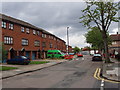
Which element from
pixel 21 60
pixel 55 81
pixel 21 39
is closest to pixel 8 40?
pixel 21 39

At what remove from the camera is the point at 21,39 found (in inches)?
1254

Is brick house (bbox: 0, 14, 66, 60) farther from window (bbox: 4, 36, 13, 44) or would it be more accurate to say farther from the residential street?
the residential street

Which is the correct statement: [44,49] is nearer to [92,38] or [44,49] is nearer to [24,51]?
[24,51]

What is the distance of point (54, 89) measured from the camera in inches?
289

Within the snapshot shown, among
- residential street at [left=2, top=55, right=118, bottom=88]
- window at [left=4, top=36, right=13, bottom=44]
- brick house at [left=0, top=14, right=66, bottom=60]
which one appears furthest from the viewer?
brick house at [left=0, top=14, right=66, bottom=60]

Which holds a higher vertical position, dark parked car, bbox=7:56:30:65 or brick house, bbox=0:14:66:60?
brick house, bbox=0:14:66:60

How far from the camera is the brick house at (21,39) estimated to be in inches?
1077

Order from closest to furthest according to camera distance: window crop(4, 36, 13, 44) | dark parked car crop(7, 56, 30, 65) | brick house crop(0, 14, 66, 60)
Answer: dark parked car crop(7, 56, 30, 65) < window crop(4, 36, 13, 44) < brick house crop(0, 14, 66, 60)

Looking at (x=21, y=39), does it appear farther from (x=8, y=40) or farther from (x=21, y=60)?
(x=21, y=60)

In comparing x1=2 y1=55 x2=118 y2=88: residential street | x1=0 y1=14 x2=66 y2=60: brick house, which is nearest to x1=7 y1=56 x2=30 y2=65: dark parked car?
x1=0 y1=14 x2=66 y2=60: brick house

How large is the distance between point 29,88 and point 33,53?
3006cm

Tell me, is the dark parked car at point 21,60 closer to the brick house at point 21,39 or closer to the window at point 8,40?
the brick house at point 21,39

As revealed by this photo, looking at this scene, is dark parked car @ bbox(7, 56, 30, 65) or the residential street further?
dark parked car @ bbox(7, 56, 30, 65)

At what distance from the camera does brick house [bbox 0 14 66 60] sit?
89.7 feet
